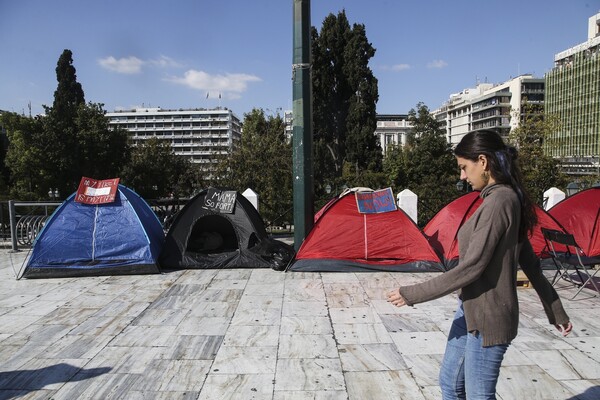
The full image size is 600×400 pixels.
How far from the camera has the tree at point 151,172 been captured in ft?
129

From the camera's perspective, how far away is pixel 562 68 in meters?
87.6

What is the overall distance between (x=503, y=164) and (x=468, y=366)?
976 millimetres

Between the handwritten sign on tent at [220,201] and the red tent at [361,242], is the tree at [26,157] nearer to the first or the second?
the handwritten sign on tent at [220,201]

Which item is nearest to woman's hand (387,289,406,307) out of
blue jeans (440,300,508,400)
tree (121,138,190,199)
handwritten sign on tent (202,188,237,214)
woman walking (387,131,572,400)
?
woman walking (387,131,572,400)

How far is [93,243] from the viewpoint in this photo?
766 centimetres

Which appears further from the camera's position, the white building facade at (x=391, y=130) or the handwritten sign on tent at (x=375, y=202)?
the white building facade at (x=391, y=130)

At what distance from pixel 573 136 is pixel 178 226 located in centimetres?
9695

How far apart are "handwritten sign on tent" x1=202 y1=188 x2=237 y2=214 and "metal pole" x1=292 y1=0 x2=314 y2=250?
4.06 feet

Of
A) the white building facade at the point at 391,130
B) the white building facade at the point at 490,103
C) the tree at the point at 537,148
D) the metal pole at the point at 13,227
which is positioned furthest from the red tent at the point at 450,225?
the white building facade at the point at 391,130

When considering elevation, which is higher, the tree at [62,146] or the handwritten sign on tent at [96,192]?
the tree at [62,146]

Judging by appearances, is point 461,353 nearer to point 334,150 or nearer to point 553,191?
point 553,191

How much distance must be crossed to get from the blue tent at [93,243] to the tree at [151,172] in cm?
3137

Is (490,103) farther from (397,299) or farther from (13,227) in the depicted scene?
(397,299)

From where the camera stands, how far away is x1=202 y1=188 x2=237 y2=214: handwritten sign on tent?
26.8 ft
